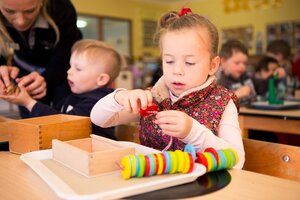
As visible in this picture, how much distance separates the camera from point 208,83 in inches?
43.1

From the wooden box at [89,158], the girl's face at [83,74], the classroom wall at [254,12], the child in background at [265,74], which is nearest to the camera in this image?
the wooden box at [89,158]

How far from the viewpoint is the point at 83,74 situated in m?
1.53

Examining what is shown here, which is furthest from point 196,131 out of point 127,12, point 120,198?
point 127,12

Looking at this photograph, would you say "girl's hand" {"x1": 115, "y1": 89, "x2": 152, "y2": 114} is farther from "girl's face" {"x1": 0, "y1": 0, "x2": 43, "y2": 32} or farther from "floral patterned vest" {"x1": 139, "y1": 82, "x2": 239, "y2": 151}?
"girl's face" {"x1": 0, "y1": 0, "x2": 43, "y2": 32}

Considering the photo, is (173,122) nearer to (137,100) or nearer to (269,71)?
(137,100)

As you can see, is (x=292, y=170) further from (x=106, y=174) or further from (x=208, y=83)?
(x=106, y=174)

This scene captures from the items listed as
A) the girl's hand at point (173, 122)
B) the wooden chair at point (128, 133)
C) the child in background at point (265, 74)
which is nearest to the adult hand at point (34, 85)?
the wooden chair at point (128, 133)

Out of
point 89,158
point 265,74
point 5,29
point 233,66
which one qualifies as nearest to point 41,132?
point 89,158

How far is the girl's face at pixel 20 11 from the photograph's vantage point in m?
1.40

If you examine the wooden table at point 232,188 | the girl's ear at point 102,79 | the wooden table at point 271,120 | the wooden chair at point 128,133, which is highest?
the girl's ear at point 102,79

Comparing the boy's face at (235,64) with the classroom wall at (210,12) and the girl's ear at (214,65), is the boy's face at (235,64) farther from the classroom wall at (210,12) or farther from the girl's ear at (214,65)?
the classroom wall at (210,12)

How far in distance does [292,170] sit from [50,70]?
1.17 meters

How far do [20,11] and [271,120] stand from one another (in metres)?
1.48

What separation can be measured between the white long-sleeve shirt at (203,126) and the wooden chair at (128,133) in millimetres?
114
